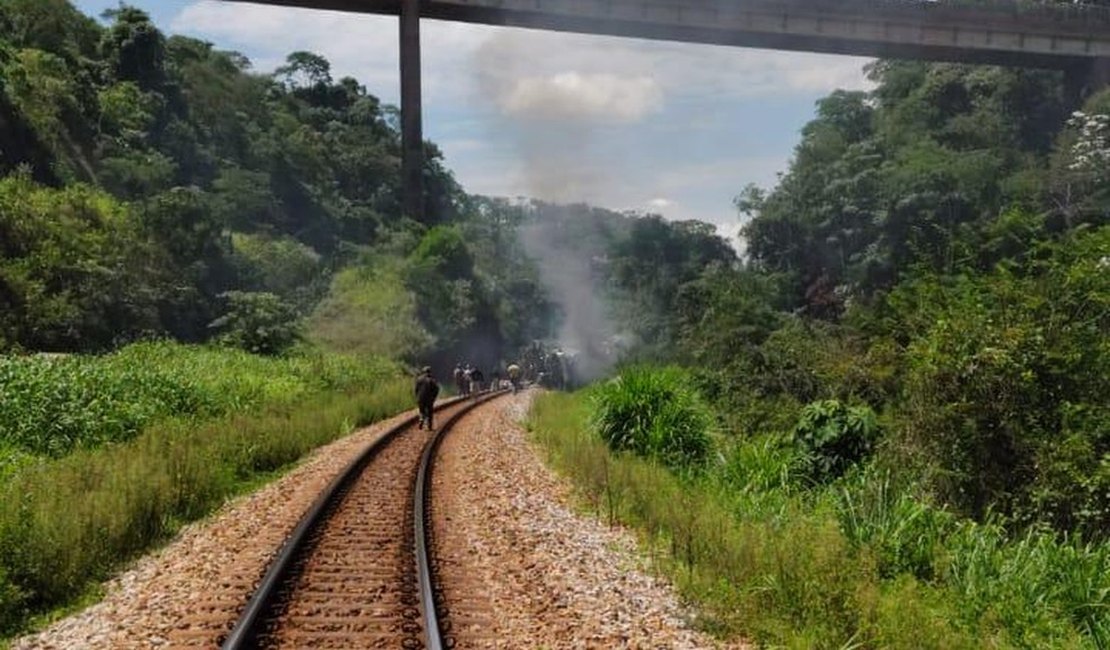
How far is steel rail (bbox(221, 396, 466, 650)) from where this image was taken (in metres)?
7.02

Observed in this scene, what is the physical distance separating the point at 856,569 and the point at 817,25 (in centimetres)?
5353

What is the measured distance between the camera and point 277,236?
62.7 meters

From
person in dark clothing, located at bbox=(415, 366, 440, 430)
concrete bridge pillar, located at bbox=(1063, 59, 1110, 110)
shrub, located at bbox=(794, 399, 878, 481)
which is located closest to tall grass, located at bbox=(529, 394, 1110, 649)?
shrub, located at bbox=(794, 399, 878, 481)

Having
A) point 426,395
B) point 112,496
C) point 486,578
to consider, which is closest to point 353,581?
point 486,578

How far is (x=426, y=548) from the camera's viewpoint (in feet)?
33.4

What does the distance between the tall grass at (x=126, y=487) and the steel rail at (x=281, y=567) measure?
1581 mm

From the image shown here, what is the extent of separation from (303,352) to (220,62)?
2179 inches

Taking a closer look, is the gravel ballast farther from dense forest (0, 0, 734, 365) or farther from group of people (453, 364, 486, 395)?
group of people (453, 364, 486, 395)

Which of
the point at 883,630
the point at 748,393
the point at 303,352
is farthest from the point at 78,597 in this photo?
the point at 303,352

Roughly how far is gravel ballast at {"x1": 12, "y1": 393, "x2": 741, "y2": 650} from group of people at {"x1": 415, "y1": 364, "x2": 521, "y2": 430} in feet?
27.8

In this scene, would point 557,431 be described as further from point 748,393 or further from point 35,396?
point 35,396

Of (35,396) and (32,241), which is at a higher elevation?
(32,241)

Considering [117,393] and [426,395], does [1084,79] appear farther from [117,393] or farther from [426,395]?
[117,393]

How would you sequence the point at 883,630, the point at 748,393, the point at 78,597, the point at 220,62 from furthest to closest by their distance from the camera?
1. the point at 220,62
2. the point at 748,393
3. the point at 78,597
4. the point at 883,630
